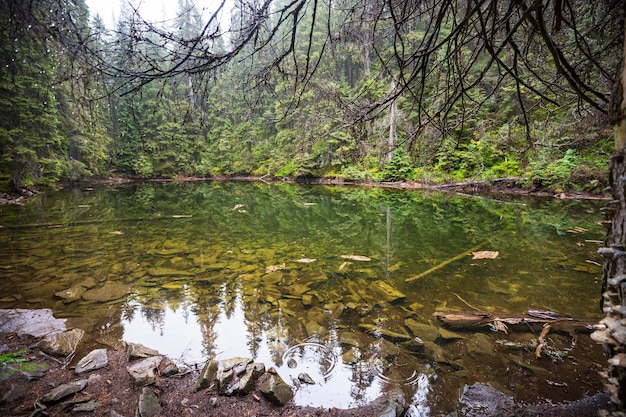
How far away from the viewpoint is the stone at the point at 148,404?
241 cm

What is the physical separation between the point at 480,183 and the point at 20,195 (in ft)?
79.8

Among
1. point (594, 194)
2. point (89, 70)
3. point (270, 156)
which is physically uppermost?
point (270, 156)

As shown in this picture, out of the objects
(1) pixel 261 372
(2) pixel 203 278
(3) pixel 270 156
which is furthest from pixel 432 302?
(3) pixel 270 156

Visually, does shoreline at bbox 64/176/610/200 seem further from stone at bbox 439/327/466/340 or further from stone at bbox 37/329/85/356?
stone at bbox 37/329/85/356

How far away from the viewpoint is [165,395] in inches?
106

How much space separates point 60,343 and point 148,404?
67.8 inches

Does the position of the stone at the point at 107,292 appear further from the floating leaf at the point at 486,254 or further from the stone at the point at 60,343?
the floating leaf at the point at 486,254

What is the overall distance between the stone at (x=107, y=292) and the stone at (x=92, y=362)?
5.86 ft

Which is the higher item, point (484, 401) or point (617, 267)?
point (617, 267)

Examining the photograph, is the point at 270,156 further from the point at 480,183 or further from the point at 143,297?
the point at 143,297

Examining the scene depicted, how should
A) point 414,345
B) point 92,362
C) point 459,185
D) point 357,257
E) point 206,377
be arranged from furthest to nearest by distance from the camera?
1. point 459,185
2. point 357,257
3. point 414,345
4. point 92,362
5. point 206,377

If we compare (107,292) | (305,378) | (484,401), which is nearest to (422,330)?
(484,401)

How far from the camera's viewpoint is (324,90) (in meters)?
2.81

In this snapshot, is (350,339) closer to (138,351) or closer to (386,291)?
(386,291)
